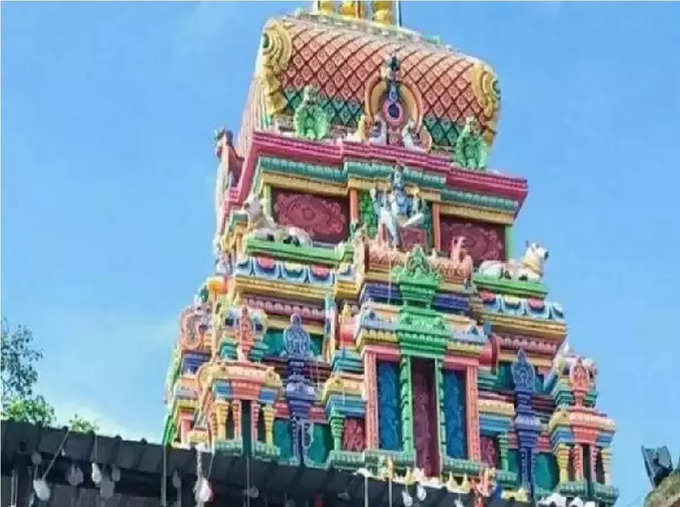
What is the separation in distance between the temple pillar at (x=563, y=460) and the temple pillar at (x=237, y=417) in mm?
5736

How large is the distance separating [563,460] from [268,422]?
528 cm

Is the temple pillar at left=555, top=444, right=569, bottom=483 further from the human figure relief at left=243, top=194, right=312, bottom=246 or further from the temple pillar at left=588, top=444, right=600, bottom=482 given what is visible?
the human figure relief at left=243, top=194, right=312, bottom=246

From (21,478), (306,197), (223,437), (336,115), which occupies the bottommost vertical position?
(21,478)

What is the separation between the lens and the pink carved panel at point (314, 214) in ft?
103

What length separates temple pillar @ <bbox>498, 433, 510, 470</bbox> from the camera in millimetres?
29031

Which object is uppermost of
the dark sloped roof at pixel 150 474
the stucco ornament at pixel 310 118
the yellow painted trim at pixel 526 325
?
the stucco ornament at pixel 310 118

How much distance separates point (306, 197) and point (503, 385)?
5059 mm

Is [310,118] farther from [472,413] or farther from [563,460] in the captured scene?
[563,460]

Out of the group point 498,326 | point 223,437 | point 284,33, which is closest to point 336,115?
point 284,33

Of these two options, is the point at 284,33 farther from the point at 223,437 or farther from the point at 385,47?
the point at 223,437

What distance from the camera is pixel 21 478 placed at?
63.2 ft

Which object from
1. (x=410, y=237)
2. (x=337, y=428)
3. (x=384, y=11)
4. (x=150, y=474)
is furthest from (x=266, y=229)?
(x=150, y=474)

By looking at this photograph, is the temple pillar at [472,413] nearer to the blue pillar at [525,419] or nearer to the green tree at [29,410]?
the blue pillar at [525,419]

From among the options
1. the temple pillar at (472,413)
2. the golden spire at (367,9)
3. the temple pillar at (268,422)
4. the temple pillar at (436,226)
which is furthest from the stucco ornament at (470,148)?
the temple pillar at (268,422)
